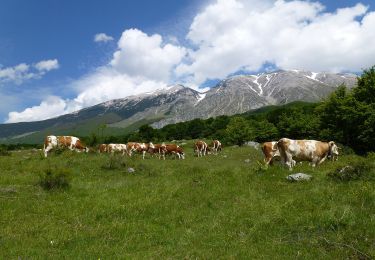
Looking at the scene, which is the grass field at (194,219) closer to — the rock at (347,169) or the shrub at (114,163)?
the rock at (347,169)

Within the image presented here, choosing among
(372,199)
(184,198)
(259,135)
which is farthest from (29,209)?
(259,135)

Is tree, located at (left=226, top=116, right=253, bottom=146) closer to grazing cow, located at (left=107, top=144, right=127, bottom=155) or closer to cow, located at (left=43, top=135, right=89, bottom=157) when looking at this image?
grazing cow, located at (left=107, top=144, right=127, bottom=155)

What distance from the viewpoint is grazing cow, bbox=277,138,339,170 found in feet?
73.9

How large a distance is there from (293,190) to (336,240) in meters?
5.64

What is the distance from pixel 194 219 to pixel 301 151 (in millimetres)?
11646

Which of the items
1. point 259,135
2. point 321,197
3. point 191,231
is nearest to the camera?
point 191,231

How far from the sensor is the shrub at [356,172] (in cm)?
1627

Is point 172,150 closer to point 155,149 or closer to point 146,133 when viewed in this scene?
point 155,149

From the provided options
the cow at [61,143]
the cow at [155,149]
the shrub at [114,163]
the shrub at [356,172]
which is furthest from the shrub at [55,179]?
the cow at [155,149]

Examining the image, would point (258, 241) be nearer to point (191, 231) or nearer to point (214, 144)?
point (191, 231)

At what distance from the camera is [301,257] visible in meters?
9.36

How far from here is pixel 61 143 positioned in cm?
3888

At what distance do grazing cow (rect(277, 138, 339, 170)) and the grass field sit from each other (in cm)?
372

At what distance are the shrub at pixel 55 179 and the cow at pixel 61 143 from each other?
20071mm
